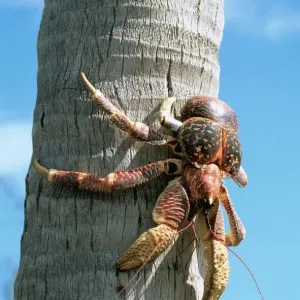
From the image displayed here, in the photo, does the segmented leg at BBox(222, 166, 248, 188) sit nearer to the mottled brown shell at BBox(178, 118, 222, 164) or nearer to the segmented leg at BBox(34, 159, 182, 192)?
the mottled brown shell at BBox(178, 118, 222, 164)

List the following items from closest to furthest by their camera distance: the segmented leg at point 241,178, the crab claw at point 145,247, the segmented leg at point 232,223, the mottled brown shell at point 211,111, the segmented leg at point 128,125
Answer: the crab claw at point 145,247, the segmented leg at point 128,125, the mottled brown shell at point 211,111, the segmented leg at point 232,223, the segmented leg at point 241,178

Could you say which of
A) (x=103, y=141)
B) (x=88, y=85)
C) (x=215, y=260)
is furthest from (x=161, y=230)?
(x=88, y=85)

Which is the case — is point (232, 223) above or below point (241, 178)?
below

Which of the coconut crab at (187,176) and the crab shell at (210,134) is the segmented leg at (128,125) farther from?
the crab shell at (210,134)

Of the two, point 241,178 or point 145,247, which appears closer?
point 145,247

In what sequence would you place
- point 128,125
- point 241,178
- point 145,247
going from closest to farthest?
→ 1. point 145,247
2. point 128,125
3. point 241,178

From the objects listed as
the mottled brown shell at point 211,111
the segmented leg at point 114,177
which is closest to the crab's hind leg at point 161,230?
the segmented leg at point 114,177

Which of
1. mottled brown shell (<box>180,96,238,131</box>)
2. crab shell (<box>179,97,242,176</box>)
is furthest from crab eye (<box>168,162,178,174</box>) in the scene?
mottled brown shell (<box>180,96,238,131</box>)

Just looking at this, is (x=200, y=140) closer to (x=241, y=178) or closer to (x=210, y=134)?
(x=210, y=134)
